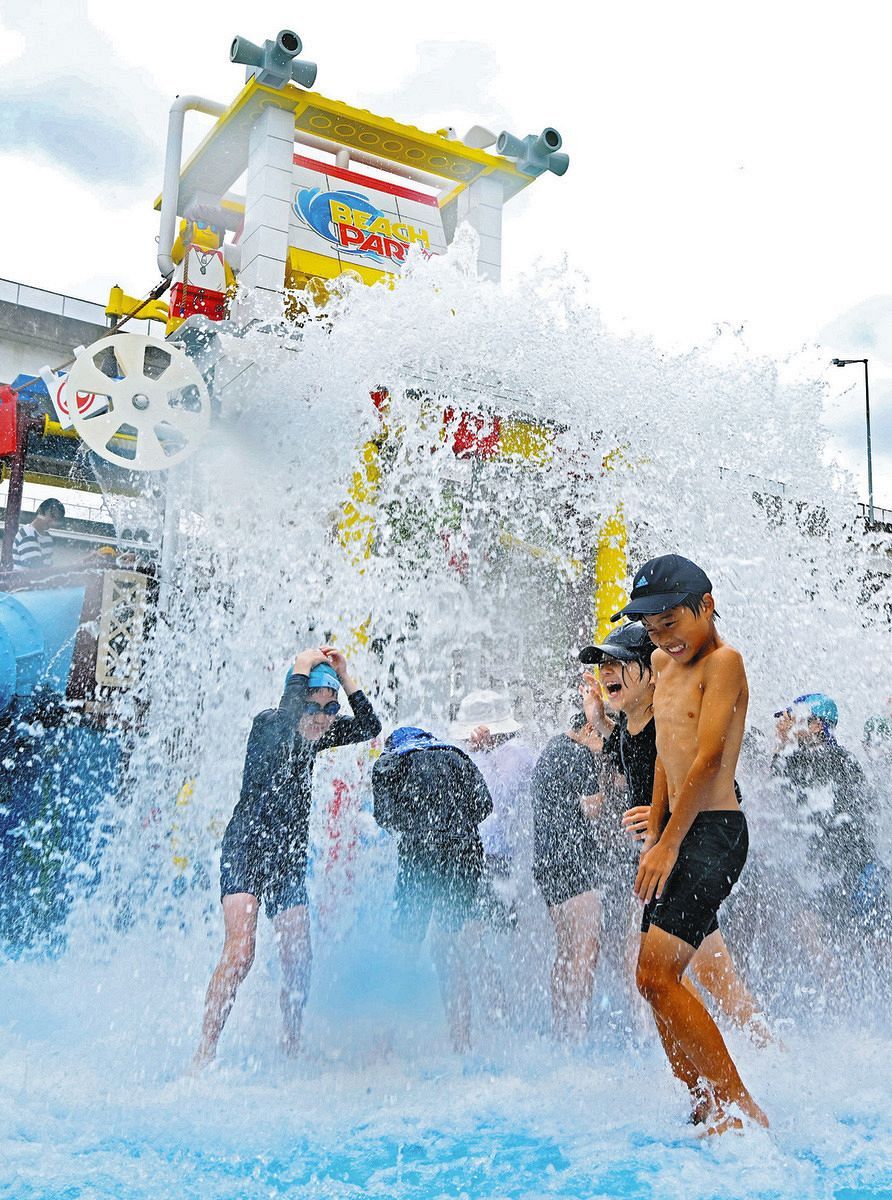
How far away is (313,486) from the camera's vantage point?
6.04 metres

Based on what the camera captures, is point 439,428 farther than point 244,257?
No

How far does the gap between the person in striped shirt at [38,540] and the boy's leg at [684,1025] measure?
18.5 ft

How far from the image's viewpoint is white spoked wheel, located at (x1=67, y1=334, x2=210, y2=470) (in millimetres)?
5992

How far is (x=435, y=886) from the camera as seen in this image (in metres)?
3.54

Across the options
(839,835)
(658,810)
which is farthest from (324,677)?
(839,835)

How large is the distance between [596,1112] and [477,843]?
101 cm

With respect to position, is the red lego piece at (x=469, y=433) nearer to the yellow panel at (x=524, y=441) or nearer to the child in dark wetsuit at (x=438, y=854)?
the yellow panel at (x=524, y=441)

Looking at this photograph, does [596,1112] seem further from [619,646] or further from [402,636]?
[402,636]

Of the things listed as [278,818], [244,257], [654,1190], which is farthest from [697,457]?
[244,257]

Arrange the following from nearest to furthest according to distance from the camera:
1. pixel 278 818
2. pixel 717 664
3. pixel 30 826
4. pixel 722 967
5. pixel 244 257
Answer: pixel 717 664 < pixel 722 967 < pixel 278 818 < pixel 30 826 < pixel 244 257

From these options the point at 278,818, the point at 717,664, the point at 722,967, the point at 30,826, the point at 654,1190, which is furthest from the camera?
the point at 30,826

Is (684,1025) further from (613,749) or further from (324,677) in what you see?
(324,677)

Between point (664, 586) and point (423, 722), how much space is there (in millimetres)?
2607

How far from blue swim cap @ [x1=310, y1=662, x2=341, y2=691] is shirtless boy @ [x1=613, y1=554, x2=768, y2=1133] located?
1.36 meters
